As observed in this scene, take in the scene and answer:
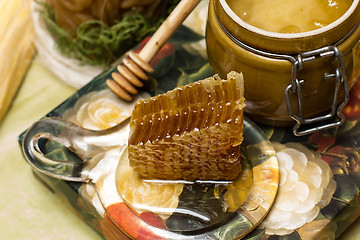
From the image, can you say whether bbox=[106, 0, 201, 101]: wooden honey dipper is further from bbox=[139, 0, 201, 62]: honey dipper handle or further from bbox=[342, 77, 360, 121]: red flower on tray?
bbox=[342, 77, 360, 121]: red flower on tray

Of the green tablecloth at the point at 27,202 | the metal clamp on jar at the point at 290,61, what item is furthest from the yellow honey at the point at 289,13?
the green tablecloth at the point at 27,202

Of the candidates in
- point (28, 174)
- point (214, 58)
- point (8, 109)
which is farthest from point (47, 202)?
point (214, 58)

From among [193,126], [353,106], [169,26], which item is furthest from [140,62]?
[353,106]

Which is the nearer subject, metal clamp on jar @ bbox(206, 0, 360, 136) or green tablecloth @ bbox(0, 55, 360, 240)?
metal clamp on jar @ bbox(206, 0, 360, 136)

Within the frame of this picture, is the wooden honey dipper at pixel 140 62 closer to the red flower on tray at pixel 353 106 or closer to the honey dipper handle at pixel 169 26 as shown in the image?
the honey dipper handle at pixel 169 26

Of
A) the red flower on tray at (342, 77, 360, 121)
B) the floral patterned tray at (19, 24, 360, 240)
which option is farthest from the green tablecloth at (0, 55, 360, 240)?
the red flower on tray at (342, 77, 360, 121)

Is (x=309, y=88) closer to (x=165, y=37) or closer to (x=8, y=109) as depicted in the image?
(x=165, y=37)
